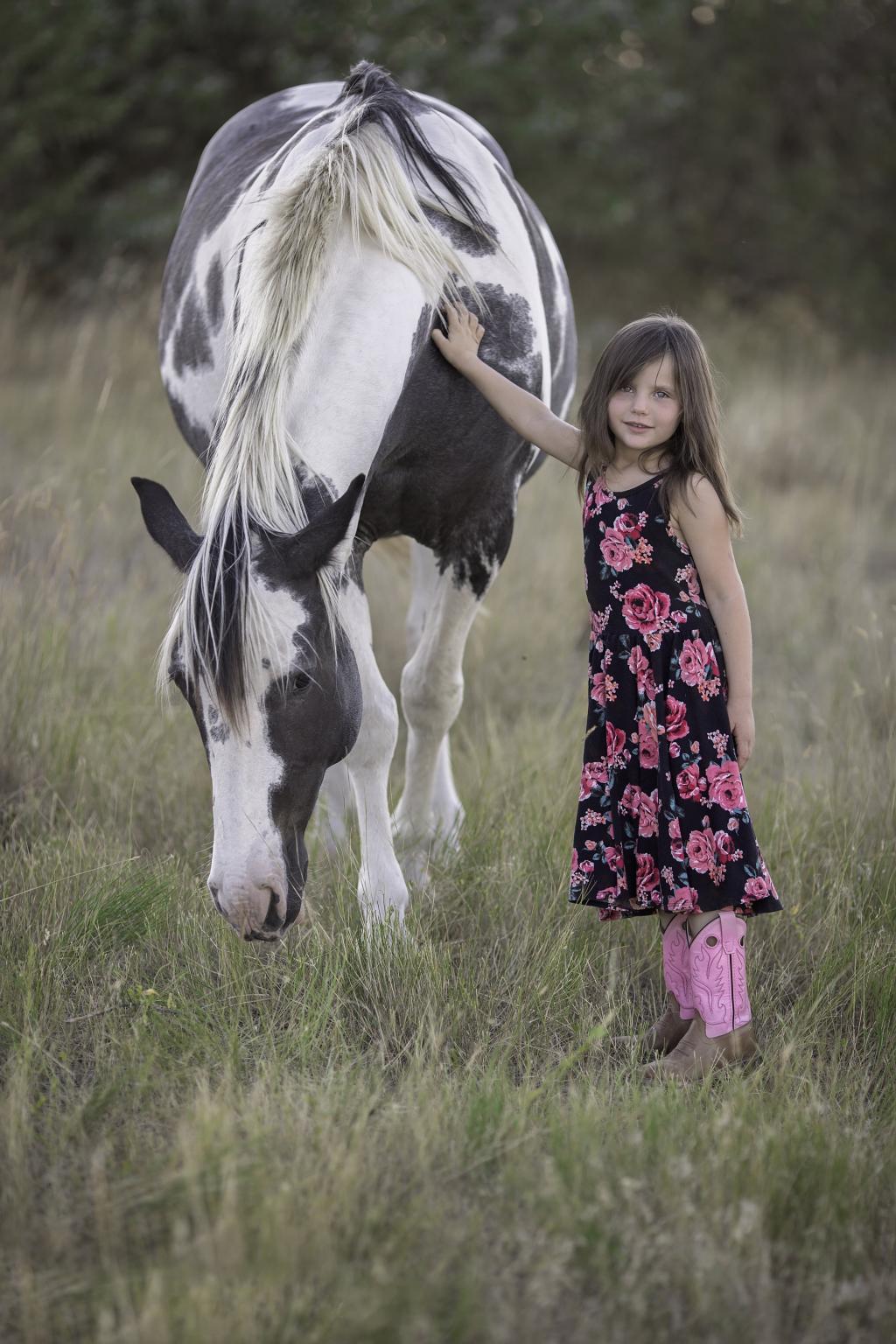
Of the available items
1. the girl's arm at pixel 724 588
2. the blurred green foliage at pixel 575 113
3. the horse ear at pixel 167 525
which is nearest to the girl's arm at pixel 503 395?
the girl's arm at pixel 724 588

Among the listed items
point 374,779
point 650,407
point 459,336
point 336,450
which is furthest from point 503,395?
point 374,779

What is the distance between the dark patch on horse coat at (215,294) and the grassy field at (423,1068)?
80 centimetres

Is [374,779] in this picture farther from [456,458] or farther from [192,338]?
[192,338]

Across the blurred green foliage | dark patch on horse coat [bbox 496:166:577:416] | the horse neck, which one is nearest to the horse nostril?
the horse neck

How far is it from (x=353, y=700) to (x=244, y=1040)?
26.3 inches

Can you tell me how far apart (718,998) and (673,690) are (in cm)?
62

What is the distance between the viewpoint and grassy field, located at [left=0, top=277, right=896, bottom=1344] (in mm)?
1550

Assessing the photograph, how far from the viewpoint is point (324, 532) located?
2.05 m

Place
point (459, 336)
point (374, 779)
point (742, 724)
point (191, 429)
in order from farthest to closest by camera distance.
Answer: point (191, 429), point (374, 779), point (459, 336), point (742, 724)

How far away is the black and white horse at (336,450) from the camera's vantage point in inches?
80.4

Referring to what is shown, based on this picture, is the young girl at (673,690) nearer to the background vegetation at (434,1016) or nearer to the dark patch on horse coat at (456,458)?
the background vegetation at (434,1016)

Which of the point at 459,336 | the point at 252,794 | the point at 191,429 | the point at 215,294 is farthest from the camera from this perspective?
the point at 191,429

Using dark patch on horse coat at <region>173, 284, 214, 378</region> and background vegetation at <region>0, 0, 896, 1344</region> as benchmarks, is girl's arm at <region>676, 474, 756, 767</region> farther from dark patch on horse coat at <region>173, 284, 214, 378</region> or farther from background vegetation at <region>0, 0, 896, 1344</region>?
dark patch on horse coat at <region>173, 284, 214, 378</region>

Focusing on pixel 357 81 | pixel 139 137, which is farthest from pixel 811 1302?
pixel 139 137
